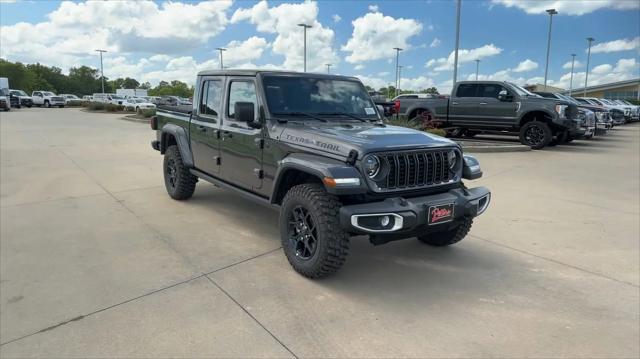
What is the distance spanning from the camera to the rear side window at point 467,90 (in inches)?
546

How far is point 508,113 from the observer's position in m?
13.2

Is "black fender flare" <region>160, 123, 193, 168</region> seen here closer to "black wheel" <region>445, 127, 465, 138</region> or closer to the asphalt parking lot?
the asphalt parking lot

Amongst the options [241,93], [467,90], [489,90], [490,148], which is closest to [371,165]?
[241,93]

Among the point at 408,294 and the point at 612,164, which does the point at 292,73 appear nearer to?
the point at 408,294

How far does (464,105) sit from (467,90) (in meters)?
0.50

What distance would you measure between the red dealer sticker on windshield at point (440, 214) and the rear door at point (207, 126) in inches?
108

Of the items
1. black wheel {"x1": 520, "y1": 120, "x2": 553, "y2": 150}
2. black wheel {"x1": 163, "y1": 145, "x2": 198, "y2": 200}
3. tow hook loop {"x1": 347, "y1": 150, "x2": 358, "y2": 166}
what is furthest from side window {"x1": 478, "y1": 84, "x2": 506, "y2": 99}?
tow hook loop {"x1": 347, "y1": 150, "x2": 358, "y2": 166}

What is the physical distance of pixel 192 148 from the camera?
5.95 meters

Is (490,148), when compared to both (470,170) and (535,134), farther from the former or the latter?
(470,170)

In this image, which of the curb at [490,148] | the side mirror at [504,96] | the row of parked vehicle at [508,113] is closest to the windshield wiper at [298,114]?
Result: the row of parked vehicle at [508,113]

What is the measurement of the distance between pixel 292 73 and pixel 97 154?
8102 mm

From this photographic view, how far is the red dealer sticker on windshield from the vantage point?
352 cm

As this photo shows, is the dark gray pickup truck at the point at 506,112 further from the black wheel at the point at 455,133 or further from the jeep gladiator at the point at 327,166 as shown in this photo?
the jeep gladiator at the point at 327,166

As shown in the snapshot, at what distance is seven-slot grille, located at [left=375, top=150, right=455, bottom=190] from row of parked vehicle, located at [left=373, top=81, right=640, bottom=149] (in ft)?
28.0
